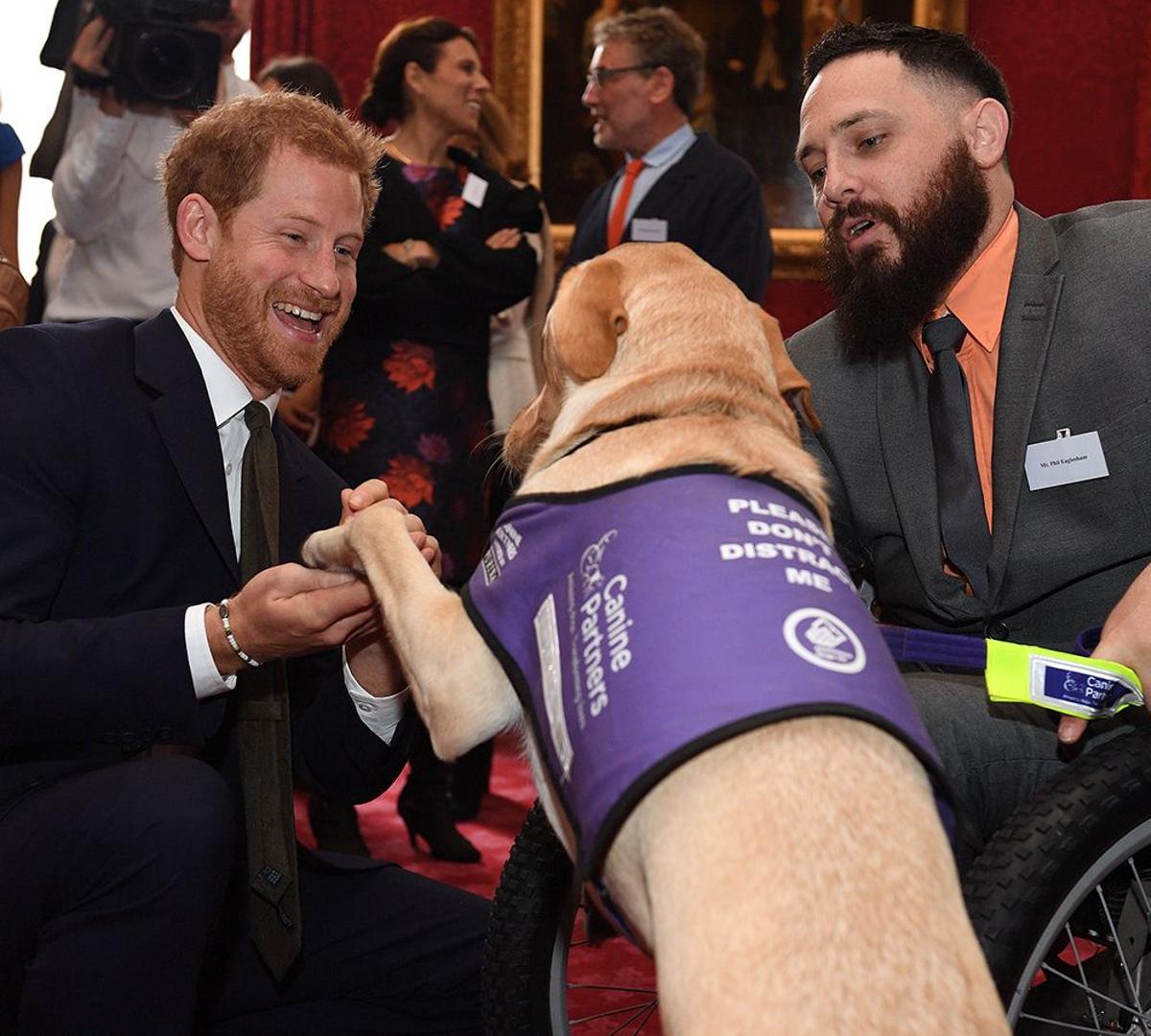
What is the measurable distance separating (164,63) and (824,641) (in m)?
2.66

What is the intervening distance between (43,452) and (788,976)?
1197 millimetres

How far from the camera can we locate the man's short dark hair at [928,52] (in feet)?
7.33

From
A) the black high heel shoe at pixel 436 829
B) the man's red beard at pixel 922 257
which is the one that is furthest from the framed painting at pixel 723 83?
the man's red beard at pixel 922 257

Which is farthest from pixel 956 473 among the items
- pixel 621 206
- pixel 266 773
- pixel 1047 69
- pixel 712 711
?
pixel 1047 69

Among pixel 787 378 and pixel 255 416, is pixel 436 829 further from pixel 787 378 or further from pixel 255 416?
pixel 787 378

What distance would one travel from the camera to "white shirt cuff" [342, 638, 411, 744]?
200 cm

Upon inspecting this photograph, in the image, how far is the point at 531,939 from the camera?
1.80 metres

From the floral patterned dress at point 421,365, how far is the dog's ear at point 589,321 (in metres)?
1.64

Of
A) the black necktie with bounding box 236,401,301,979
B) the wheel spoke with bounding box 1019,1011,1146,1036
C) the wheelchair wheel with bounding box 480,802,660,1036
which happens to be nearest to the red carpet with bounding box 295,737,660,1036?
the wheelchair wheel with bounding box 480,802,660,1036

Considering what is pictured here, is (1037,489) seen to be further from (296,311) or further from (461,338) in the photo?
(461,338)

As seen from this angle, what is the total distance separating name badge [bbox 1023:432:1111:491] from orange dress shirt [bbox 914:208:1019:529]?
113 mm

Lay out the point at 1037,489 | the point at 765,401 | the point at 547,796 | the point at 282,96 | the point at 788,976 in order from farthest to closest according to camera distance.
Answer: the point at 282,96, the point at 1037,489, the point at 765,401, the point at 547,796, the point at 788,976

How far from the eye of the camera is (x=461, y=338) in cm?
358

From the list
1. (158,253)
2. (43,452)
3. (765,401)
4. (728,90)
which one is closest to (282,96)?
(43,452)
